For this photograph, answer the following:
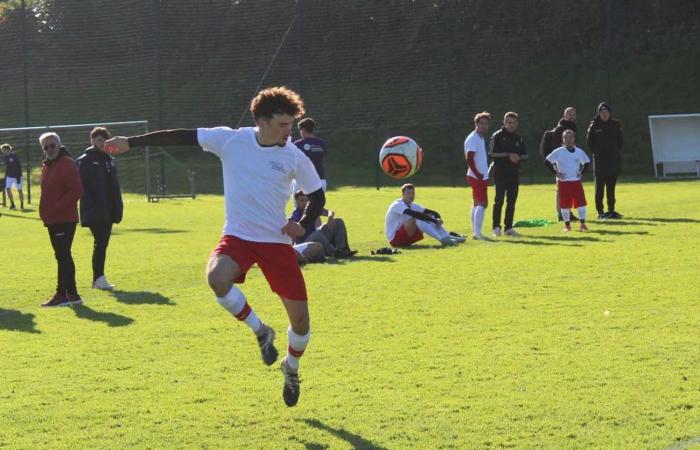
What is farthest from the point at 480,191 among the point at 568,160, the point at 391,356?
the point at 391,356

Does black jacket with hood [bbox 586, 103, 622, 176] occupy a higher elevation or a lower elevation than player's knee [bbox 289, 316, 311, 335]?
higher

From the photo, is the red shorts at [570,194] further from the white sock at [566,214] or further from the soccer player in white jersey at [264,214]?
the soccer player in white jersey at [264,214]

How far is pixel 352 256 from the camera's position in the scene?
1708 centimetres

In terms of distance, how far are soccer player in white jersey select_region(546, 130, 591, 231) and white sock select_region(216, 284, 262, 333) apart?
509 inches

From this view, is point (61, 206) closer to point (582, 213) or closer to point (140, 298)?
point (140, 298)

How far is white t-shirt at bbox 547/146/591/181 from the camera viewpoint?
20266 mm

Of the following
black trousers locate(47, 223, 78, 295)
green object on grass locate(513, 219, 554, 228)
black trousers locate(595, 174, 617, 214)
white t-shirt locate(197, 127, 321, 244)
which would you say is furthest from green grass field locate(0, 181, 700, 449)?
black trousers locate(595, 174, 617, 214)

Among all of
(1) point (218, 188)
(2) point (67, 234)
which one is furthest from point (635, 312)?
(1) point (218, 188)

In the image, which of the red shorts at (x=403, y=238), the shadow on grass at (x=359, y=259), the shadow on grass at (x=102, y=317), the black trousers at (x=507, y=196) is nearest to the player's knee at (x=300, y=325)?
the shadow on grass at (x=102, y=317)

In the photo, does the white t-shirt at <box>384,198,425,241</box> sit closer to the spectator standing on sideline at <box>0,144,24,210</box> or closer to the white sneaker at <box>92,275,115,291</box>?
the white sneaker at <box>92,275,115,291</box>

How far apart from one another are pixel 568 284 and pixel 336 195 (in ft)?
76.0

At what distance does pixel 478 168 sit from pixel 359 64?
2819 centimetres

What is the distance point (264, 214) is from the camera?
7.57 m

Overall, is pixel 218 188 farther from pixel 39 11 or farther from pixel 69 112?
pixel 39 11
